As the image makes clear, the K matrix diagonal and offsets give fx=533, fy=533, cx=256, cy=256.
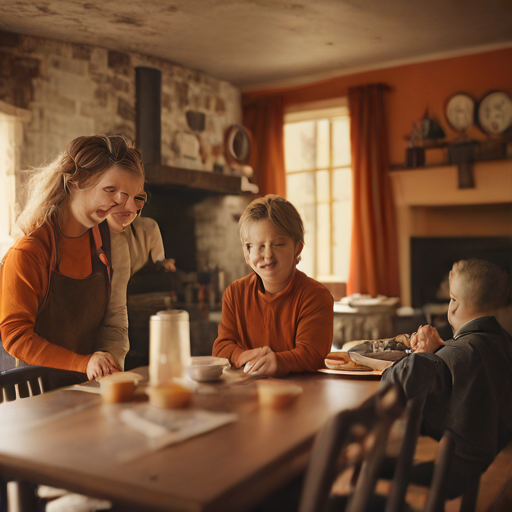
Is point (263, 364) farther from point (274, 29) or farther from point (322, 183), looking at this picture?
point (322, 183)

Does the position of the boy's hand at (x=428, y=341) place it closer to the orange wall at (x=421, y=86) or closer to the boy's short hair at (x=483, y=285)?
the boy's short hair at (x=483, y=285)

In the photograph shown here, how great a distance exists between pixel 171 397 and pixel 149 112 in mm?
2296

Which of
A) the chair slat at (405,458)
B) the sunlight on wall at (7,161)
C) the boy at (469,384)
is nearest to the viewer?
the chair slat at (405,458)

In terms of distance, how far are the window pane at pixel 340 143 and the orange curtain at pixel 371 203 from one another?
3.3 inches

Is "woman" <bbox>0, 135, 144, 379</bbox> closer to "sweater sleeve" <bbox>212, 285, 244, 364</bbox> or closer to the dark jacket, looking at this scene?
"sweater sleeve" <bbox>212, 285, 244, 364</bbox>

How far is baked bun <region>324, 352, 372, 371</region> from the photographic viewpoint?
158 cm

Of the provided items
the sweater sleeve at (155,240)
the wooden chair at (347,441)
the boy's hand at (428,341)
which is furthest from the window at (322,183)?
the wooden chair at (347,441)

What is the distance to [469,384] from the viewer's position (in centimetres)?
142

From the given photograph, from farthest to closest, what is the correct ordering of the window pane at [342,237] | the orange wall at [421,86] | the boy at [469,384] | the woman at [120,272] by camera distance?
1. the window pane at [342,237]
2. the orange wall at [421,86]
3. the woman at [120,272]
4. the boy at [469,384]

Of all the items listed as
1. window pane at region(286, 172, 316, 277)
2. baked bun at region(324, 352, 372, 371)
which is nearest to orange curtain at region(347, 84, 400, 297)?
window pane at region(286, 172, 316, 277)

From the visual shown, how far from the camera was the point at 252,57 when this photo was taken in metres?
3.33

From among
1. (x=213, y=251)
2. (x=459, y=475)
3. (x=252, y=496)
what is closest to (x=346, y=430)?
(x=252, y=496)

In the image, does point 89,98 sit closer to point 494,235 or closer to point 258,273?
point 258,273

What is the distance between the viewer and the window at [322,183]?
3.77 meters
